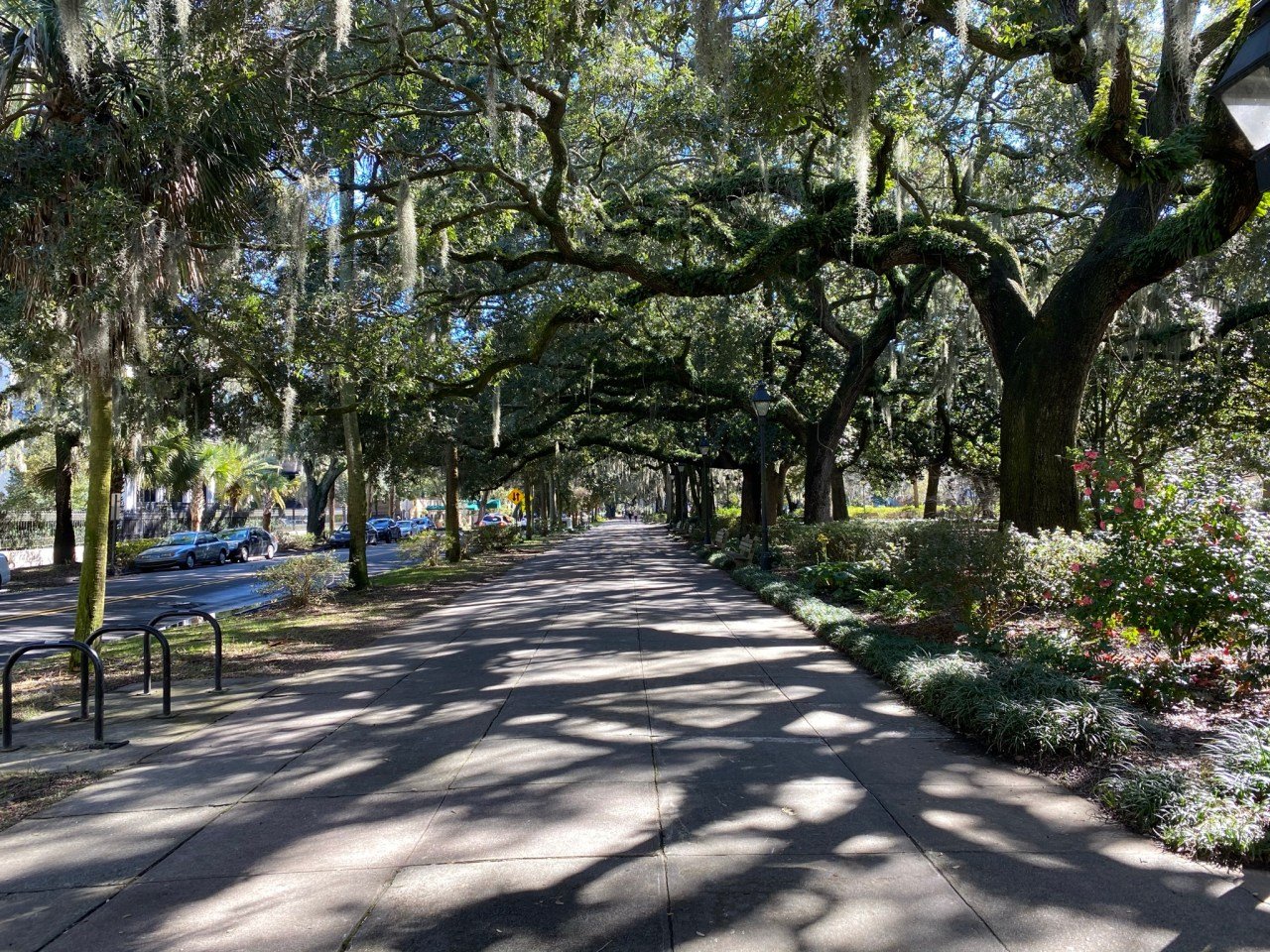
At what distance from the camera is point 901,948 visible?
3.14 meters

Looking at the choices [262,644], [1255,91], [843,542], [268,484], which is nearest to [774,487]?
[843,542]

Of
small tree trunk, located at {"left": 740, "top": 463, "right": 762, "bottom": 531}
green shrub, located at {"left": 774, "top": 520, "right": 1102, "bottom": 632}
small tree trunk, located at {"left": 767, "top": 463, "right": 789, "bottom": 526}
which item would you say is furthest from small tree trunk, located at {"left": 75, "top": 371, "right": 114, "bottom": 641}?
small tree trunk, located at {"left": 767, "top": 463, "right": 789, "bottom": 526}

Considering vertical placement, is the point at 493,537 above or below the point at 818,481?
below

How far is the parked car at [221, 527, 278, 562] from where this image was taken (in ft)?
110

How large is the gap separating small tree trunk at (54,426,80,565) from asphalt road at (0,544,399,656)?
113 inches

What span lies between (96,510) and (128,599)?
37.4 feet

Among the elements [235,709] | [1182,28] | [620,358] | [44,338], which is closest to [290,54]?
[44,338]

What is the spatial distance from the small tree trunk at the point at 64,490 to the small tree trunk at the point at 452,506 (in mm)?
10460

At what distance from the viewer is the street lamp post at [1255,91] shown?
3832 millimetres

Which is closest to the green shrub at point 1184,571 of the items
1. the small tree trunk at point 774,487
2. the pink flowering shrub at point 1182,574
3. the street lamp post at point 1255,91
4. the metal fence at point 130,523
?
the pink flowering shrub at point 1182,574

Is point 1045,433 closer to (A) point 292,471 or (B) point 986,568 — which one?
(B) point 986,568

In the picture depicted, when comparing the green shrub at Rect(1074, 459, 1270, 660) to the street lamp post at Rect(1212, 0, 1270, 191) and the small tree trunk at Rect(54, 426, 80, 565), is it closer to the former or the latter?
the street lamp post at Rect(1212, 0, 1270, 191)

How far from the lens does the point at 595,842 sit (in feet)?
13.5

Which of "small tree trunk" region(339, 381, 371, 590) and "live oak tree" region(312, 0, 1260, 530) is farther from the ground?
"live oak tree" region(312, 0, 1260, 530)
